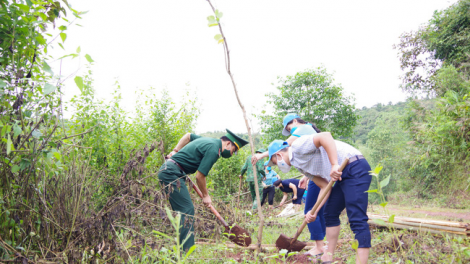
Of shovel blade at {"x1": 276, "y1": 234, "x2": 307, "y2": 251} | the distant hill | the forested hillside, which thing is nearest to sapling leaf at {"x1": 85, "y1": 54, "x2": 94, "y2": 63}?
the forested hillside

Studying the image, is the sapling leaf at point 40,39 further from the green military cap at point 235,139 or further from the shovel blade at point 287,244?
the shovel blade at point 287,244

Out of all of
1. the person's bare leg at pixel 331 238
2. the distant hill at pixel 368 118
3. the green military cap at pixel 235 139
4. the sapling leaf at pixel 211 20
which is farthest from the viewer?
the distant hill at pixel 368 118

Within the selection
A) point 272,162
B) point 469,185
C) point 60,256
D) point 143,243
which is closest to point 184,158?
point 272,162

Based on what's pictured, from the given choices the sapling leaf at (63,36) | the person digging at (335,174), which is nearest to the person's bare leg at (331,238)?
the person digging at (335,174)

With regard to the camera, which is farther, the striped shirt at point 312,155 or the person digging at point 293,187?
the person digging at point 293,187

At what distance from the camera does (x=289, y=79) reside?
1989cm

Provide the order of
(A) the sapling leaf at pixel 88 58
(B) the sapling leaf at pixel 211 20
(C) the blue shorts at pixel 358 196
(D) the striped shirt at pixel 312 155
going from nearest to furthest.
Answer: (A) the sapling leaf at pixel 88 58 < (B) the sapling leaf at pixel 211 20 < (C) the blue shorts at pixel 358 196 < (D) the striped shirt at pixel 312 155

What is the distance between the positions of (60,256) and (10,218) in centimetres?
46

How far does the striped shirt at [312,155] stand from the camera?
279 centimetres

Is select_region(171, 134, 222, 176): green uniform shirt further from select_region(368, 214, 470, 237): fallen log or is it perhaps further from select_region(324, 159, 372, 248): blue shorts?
select_region(368, 214, 470, 237): fallen log

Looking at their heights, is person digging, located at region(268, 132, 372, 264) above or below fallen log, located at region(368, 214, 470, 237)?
above

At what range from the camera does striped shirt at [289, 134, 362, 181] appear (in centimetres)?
279

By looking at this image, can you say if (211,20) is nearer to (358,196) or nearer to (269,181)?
(358,196)

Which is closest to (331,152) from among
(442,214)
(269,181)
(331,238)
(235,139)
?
(331,238)
